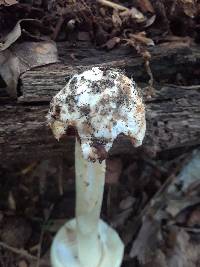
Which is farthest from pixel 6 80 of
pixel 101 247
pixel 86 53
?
pixel 101 247

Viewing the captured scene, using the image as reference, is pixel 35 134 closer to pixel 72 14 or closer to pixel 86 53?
pixel 86 53

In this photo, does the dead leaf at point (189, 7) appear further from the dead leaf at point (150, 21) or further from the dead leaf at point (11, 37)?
the dead leaf at point (11, 37)

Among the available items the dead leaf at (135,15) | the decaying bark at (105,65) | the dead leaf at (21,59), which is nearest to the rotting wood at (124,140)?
the decaying bark at (105,65)

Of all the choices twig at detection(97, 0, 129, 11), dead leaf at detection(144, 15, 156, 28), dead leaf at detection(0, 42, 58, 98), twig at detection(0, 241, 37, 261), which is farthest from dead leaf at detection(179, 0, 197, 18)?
twig at detection(0, 241, 37, 261)

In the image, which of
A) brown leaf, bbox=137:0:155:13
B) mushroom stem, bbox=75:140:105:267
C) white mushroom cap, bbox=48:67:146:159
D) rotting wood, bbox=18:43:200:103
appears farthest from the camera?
brown leaf, bbox=137:0:155:13

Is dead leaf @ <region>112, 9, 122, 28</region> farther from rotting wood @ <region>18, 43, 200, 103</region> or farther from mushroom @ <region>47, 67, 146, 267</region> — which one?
mushroom @ <region>47, 67, 146, 267</region>
